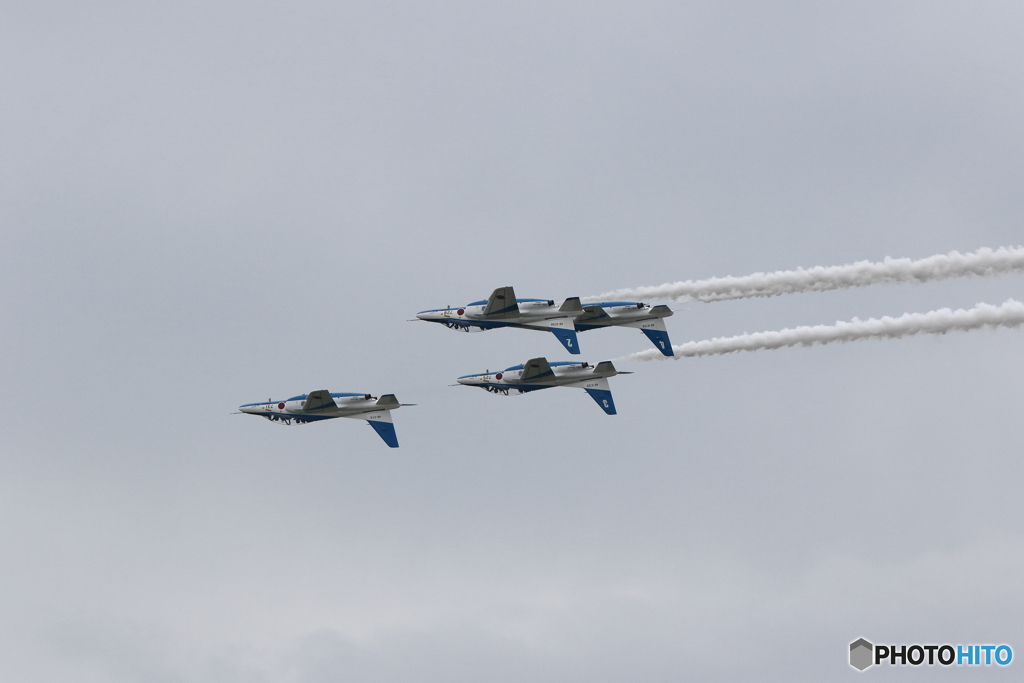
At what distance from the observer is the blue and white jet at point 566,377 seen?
10844cm

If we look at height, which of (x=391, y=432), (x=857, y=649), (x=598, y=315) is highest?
(x=598, y=315)

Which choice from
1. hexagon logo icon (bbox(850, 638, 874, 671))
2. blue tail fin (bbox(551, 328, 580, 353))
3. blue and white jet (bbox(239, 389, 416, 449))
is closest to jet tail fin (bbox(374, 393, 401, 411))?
blue and white jet (bbox(239, 389, 416, 449))

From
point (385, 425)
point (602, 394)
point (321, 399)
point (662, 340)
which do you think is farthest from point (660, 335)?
point (321, 399)

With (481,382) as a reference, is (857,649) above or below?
below

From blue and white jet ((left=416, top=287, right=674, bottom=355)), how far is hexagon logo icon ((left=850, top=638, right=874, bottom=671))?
22972mm

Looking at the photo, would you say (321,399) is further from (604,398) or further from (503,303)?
(604,398)

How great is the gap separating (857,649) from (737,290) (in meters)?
23.7

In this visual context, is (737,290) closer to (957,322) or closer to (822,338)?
(822,338)

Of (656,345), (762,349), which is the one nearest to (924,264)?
(762,349)

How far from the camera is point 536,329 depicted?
4208 inches

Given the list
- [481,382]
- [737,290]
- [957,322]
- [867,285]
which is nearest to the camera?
[957,322]

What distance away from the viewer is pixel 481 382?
11225cm

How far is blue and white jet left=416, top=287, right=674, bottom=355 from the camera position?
106 metres

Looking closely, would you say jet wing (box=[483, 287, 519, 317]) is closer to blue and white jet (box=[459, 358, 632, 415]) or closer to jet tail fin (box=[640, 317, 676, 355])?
blue and white jet (box=[459, 358, 632, 415])
